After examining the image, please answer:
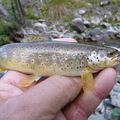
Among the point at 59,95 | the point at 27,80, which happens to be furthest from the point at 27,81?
the point at 59,95

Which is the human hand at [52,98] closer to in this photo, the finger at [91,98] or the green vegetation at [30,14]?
the finger at [91,98]

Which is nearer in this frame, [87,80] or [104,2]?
[87,80]

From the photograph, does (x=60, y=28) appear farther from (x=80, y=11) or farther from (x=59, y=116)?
(x=59, y=116)

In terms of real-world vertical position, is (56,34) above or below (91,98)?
below

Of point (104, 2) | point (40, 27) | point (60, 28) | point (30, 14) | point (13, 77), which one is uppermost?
point (13, 77)

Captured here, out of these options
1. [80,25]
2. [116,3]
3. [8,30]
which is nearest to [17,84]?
[8,30]

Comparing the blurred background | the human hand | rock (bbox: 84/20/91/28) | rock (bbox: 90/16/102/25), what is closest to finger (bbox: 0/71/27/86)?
the human hand
